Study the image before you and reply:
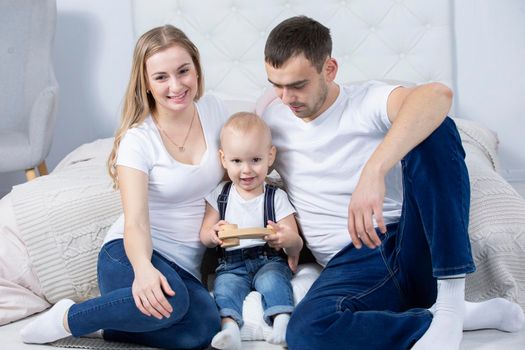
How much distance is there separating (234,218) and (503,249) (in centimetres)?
62

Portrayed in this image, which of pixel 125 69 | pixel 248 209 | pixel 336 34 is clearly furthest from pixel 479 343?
pixel 125 69

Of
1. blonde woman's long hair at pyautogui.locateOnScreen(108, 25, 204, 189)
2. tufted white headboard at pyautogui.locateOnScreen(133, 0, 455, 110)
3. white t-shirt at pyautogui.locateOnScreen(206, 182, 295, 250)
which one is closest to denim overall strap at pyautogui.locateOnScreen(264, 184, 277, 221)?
white t-shirt at pyautogui.locateOnScreen(206, 182, 295, 250)

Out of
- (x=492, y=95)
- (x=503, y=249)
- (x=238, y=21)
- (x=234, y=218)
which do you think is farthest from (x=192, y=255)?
(x=492, y=95)

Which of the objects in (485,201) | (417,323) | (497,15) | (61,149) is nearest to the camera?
(417,323)

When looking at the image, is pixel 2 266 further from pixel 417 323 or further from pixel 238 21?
pixel 238 21

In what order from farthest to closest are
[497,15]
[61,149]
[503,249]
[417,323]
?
[61,149], [497,15], [503,249], [417,323]

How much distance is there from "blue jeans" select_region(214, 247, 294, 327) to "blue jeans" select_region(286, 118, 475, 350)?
10cm

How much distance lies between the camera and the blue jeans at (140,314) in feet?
5.47

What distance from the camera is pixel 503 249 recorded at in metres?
1.82

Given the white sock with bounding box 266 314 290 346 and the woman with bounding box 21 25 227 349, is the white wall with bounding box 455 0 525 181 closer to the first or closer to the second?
the woman with bounding box 21 25 227 349

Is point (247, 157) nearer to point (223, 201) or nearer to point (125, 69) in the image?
point (223, 201)

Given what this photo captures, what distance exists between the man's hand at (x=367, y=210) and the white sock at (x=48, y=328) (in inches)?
27.0

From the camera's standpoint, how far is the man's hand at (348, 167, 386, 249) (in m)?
1.50

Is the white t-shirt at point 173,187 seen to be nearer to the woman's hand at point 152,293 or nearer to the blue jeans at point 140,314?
the blue jeans at point 140,314
